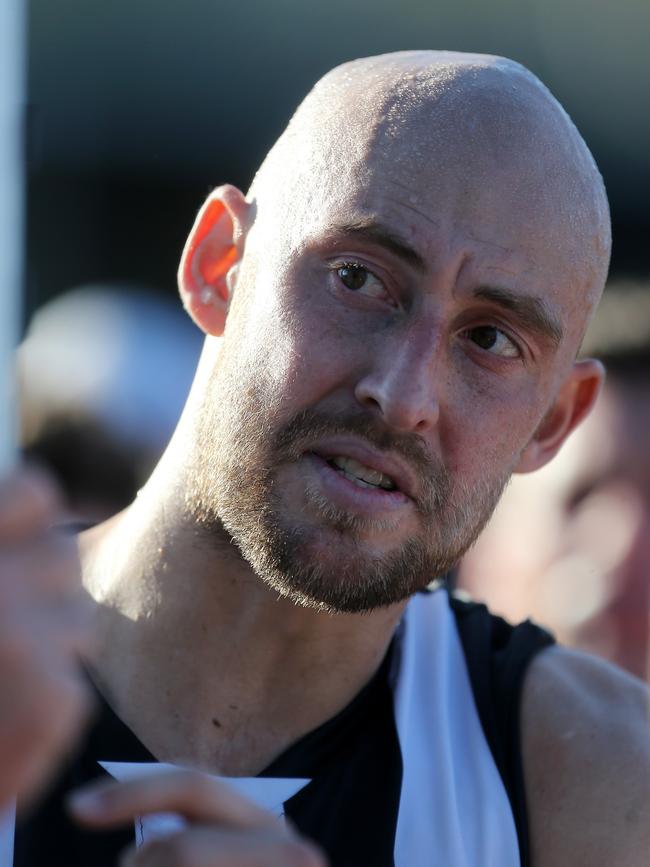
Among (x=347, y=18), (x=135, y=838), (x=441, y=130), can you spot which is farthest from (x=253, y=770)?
(x=347, y=18)

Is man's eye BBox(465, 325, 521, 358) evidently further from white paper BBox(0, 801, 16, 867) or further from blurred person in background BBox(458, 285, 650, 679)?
blurred person in background BBox(458, 285, 650, 679)

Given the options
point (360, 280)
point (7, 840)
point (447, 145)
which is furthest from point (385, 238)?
point (7, 840)

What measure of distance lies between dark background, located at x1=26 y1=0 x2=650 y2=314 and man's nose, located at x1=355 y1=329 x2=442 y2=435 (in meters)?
4.49

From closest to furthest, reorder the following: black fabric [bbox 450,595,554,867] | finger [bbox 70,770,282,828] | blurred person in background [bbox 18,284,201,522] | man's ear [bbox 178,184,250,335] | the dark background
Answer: finger [bbox 70,770,282,828] < black fabric [bbox 450,595,554,867] < man's ear [bbox 178,184,250,335] < blurred person in background [bbox 18,284,201,522] < the dark background

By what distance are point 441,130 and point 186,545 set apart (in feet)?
3.02

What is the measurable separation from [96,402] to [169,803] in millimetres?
2784

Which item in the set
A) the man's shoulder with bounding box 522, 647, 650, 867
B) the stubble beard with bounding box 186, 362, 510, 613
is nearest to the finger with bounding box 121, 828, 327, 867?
the stubble beard with bounding box 186, 362, 510, 613

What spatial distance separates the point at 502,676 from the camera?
9.61 ft

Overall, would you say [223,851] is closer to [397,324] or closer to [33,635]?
[33,635]

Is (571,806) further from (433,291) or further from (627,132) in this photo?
(627,132)

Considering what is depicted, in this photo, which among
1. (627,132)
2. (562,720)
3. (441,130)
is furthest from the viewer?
(627,132)

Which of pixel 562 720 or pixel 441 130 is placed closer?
pixel 441 130

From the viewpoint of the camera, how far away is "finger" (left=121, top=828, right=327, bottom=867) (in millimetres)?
1568

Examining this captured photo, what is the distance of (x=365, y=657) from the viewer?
9.25ft
